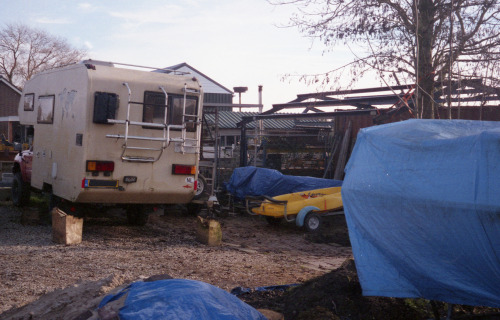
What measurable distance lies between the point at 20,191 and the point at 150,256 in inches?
244

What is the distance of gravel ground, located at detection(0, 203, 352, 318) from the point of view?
289 inches

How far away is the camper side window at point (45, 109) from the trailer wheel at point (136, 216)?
8.31 ft

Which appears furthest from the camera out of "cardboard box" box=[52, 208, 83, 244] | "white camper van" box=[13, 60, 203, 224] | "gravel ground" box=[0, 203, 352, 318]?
"white camper van" box=[13, 60, 203, 224]

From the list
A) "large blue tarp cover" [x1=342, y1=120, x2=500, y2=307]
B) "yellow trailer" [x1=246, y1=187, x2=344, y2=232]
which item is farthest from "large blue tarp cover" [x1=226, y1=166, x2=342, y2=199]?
"large blue tarp cover" [x1=342, y1=120, x2=500, y2=307]

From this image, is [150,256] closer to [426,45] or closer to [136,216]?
[136,216]

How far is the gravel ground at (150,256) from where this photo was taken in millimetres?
7336

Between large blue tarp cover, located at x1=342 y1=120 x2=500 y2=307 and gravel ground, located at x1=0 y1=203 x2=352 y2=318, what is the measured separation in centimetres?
254

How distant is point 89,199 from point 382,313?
650 centimetres

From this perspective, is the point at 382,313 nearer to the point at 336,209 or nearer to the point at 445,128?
the point at 445,128

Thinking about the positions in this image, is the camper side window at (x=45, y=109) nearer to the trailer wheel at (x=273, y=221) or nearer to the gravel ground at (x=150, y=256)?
the gravel ground at (x=150, y=256)

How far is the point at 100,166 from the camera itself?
32.7 feet

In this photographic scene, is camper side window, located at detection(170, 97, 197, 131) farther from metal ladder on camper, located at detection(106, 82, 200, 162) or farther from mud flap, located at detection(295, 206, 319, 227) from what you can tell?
mud flap, located at detection(295, 206, 319, 227)

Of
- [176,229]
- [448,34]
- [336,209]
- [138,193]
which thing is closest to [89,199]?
[138,193]

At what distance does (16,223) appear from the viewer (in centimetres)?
1176
